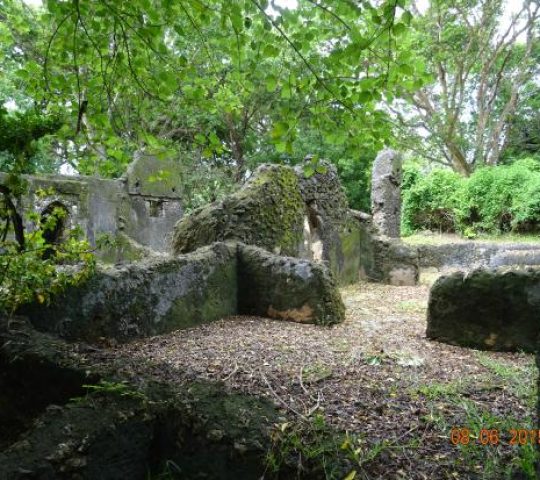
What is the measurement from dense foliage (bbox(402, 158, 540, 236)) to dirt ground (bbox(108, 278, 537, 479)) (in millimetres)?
12990

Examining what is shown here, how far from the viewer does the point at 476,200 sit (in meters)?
16.5

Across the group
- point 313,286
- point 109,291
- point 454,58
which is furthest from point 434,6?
point 109,291

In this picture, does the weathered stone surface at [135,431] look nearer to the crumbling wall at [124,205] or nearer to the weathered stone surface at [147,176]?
the crumbling wall at [124,205]

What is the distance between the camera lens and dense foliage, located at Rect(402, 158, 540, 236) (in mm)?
15742

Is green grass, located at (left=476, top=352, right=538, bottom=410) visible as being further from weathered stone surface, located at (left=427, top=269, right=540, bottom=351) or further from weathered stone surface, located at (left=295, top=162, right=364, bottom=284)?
weathered stone surface, located at (left=295, top=162, right=364, bottom=284)

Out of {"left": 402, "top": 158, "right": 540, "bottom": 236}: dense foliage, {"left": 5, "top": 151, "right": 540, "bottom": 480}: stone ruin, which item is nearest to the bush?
{"left": 402, "top": 158, "right": 540, "bottom": 236}: dense foliage

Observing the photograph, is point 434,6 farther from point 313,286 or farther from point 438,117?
point 313,286

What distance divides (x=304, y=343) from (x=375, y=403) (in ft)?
4.80

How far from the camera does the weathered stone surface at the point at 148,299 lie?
3.64 m

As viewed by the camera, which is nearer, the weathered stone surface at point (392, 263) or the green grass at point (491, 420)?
the green grass at point (491, 420)

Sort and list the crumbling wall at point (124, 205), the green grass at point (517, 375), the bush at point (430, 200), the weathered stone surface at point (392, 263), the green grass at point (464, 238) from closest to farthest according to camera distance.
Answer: the green grass at point (517, 375)
the weathered stone surface at point (392, 263)
the crumbling wall at point (124, 205)
the green grass at point (464, 238)
the bush at point (430, 200)
